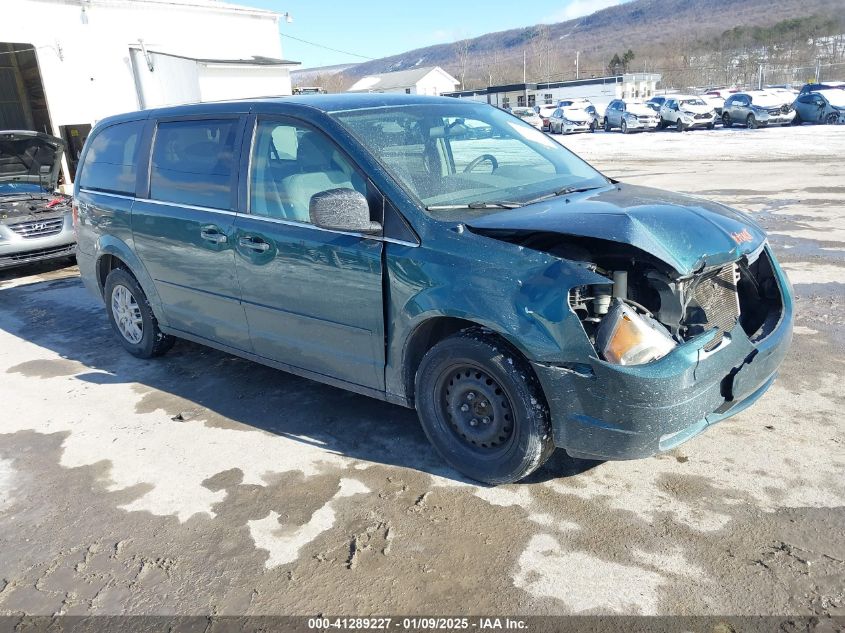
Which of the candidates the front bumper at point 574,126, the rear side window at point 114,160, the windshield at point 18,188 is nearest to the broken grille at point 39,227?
the windshield at point 18,188

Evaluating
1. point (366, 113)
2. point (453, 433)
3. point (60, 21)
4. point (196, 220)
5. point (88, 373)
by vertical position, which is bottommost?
point (88, 373)

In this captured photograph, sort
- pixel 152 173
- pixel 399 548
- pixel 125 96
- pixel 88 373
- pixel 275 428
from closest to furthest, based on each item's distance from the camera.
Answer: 1. pixel 399 548
2. pixel 275 428
3. pixel 152 173
4. pixel 88 373
5. pixel 125 96

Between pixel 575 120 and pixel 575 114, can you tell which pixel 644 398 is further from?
pixel 575 114

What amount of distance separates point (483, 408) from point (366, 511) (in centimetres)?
77

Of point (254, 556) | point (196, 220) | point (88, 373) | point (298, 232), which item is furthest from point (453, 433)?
point (88, 373)

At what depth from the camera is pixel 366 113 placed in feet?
13.0

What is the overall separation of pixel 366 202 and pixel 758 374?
2.14 m

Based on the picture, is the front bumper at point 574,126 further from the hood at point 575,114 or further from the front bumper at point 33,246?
the front bumper at point 33,246

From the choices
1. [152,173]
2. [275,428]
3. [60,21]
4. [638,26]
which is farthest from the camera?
[638,26]

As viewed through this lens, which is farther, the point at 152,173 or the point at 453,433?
the point at 152,173

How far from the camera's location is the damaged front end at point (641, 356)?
9.50 ft

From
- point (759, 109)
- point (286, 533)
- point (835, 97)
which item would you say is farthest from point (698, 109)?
point (286, 533)

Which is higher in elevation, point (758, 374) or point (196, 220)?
point (196, 220)

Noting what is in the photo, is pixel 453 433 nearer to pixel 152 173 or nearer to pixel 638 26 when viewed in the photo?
pixel 152 173
